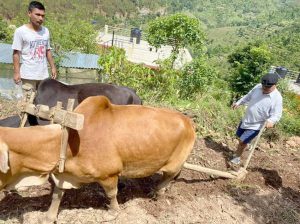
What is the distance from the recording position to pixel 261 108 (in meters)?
4.76

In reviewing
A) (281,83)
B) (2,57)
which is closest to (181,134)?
(281,83)

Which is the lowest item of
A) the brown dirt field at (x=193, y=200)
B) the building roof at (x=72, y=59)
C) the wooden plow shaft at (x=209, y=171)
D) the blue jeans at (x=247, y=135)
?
the building roof at (x=72, y=59)

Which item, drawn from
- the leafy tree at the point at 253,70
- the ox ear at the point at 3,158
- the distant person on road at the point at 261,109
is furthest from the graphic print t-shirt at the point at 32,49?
the leafy tree at the point at 253,70

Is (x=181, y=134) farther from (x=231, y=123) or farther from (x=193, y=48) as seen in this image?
(x=193, y=48)

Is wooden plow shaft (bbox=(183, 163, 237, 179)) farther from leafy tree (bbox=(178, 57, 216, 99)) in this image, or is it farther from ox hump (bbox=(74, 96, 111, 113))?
leafy tree (bbox=(178, 57, 216, 99))

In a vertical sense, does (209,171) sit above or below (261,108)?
below

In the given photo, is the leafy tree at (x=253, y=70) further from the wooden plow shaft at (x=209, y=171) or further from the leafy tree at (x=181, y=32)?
the wooden plow shaft at (x=209, y=171)

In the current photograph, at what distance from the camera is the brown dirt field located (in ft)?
11.7

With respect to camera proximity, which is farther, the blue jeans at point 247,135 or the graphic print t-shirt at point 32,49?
the blue jeans at point 247,135

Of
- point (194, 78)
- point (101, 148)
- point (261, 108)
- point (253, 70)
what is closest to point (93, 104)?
point (101, 148)

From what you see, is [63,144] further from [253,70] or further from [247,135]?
[253,70]

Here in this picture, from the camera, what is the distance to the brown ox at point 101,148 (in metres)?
2.74

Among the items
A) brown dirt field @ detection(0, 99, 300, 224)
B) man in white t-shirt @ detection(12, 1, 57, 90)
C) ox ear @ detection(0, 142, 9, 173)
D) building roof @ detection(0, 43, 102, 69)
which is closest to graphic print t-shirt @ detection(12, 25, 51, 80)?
man in white t-shirt @ detection(12, 1, 57, 90)

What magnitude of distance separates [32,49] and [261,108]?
3.05 m
